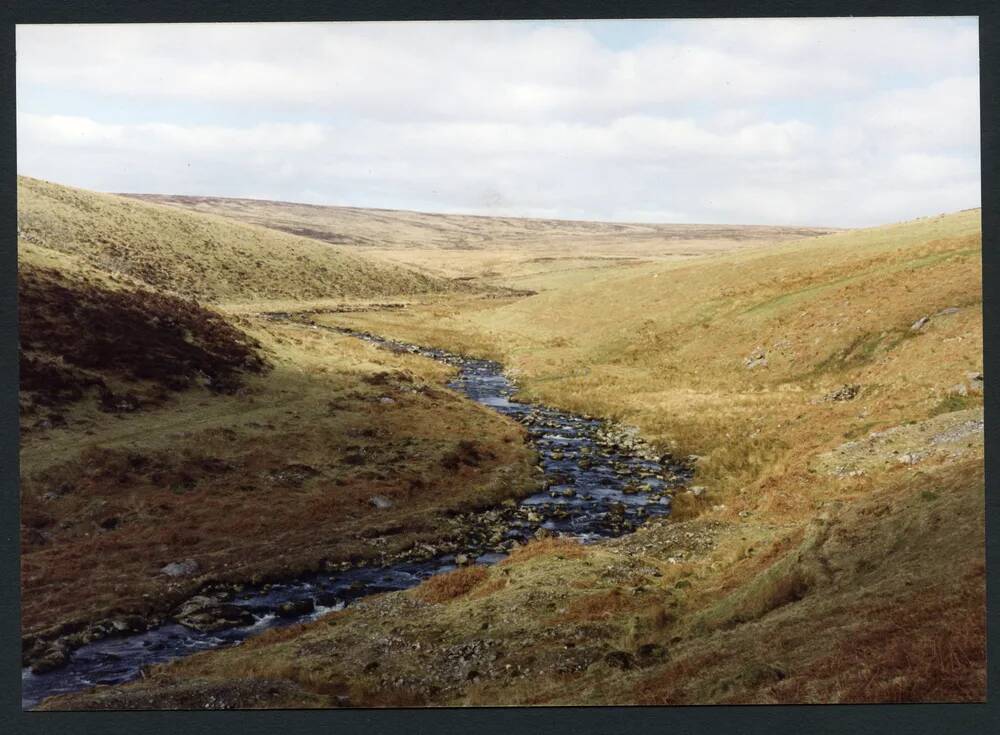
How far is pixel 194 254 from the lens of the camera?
59.2 metres

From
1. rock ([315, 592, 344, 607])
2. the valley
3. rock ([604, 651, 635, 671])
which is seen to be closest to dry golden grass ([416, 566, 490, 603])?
the valley

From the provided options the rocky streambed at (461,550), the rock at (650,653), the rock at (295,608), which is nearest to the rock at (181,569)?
the rocky streambed at (461,550)

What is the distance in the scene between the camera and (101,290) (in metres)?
29.5

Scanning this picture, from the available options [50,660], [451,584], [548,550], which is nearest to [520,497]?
[548,550]

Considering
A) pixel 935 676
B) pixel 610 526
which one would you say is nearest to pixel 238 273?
pixel 610 526

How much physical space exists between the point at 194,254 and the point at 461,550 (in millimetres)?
47416

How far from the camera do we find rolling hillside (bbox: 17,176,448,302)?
40891 millimetres

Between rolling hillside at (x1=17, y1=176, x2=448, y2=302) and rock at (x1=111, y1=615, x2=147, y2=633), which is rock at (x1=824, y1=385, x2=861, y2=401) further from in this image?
rolling hillside at (x1=17, y1=176, x2=448, y2=302)

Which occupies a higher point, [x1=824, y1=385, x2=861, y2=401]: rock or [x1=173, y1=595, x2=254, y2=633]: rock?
[x1=824, y1=385, x2=861, y2=401]: rock

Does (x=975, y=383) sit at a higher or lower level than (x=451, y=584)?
higher

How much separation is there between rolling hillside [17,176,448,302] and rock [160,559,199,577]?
59.9 ft

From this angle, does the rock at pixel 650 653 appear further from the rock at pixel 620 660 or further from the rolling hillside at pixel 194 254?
the rolling hillside at pixel 194 254

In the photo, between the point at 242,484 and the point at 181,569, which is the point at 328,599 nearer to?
the point at 181,569

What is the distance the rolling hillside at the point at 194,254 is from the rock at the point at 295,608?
810 inches
